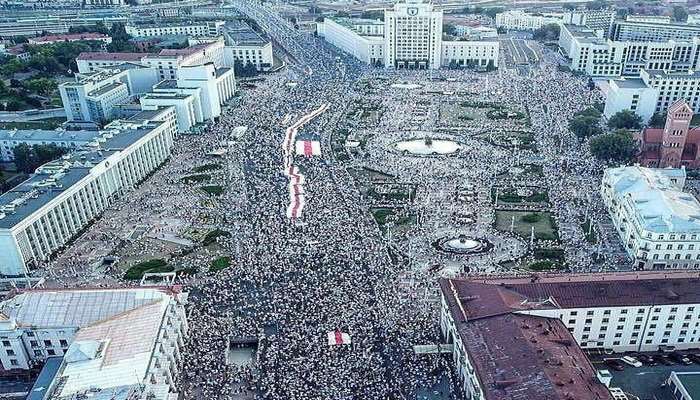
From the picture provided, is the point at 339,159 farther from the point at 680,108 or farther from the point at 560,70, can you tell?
the point at 560,70

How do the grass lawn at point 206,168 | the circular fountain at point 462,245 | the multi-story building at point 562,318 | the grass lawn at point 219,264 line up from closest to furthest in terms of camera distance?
the multi-story building at point 562,318 → the grass lawn at point 219,264 → the circular fountain at point 462,245 → the grass lawn at point 206,168

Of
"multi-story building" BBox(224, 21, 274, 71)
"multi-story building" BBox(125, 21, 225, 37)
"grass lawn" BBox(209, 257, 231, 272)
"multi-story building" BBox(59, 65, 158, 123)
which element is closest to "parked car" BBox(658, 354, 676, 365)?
"grass lawn" BBox(209, 257, 231, 272)

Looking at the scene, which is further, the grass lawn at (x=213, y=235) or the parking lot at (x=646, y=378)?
the grass lawn at (x=213, y=235)

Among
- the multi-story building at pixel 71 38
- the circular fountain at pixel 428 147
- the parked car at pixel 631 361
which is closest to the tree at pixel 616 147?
the circular fountain at pixel 428 147

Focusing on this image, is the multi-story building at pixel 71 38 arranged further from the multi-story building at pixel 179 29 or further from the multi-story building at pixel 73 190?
the multi-story building at pixel 73 190

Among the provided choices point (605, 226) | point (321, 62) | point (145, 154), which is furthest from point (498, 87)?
point (145, 154)

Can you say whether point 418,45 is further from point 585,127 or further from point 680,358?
point 680,358

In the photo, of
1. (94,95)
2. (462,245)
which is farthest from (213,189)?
(94,95)
